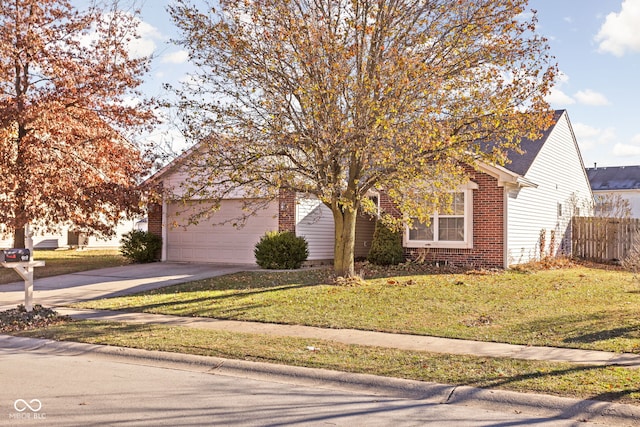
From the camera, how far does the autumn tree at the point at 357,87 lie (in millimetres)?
12773

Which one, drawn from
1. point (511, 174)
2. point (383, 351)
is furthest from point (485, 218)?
point (383, 351)

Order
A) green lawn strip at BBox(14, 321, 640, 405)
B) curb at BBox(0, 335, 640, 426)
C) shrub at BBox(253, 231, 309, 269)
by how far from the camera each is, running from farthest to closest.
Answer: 1. shrub at BBox(253, 231, 309, 269)
2. green lawn strip at BBox(14, 321, 640, 405)
3. curb at BBox(0, 335, 640, 426)

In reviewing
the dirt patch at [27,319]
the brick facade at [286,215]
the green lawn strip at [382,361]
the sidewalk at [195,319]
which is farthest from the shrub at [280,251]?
the green lawn strip at [382,361]

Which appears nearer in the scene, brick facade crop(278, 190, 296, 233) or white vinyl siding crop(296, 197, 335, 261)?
brick facade crop(278, 190, 296, 233)

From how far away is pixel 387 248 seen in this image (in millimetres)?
19688

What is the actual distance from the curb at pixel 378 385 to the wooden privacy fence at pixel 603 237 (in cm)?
1968

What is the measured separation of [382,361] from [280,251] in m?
11.3

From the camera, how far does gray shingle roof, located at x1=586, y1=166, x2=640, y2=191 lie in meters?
44.2

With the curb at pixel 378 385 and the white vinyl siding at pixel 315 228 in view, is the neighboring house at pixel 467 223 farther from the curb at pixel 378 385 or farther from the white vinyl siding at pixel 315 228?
the curb at pixel 378 385

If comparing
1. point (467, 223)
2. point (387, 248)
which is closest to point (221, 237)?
point (387, 248)

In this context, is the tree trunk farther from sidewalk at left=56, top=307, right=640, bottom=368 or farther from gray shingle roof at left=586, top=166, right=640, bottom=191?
gray shingle roof at left=586, top=166, right=640, bottom=191

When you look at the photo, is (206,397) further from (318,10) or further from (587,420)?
(318,10)

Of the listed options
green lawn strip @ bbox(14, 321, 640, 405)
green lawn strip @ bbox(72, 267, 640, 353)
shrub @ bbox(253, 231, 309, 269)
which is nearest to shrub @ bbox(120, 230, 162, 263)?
shrub @ bbox(253, 231, 309, 269)

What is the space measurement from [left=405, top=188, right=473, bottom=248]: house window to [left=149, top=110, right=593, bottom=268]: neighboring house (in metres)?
0.03
